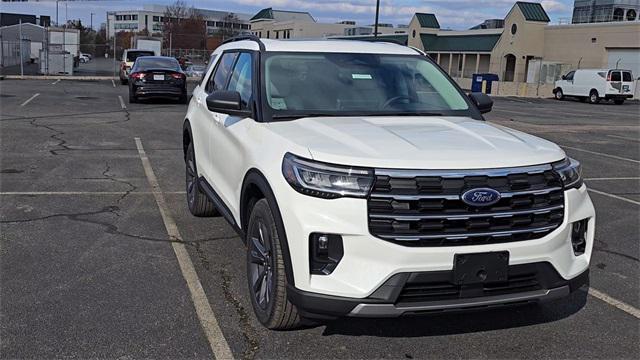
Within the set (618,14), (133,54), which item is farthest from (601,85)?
(618,14)

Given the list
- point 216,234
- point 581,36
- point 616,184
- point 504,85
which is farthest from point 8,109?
point 581,36

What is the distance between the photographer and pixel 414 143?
3625mm

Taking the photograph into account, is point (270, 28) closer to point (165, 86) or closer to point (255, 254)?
point (165, 86)

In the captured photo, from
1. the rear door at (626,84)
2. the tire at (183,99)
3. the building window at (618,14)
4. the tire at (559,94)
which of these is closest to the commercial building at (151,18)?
the building window at (618,14)

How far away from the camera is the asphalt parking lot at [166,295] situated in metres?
3.72

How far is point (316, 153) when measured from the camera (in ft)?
11.3

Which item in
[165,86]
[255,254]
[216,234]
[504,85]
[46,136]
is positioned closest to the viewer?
[255,254]

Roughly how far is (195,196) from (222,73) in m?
1.32

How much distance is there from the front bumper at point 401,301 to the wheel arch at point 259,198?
0.58 feet

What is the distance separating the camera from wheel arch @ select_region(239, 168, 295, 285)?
136 inches

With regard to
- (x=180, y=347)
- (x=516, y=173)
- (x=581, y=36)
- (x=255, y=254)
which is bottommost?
(x=180, y=347)

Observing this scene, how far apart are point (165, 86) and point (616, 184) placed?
14393mm

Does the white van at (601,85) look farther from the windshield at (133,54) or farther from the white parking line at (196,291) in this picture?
the white parking line at (196,291)

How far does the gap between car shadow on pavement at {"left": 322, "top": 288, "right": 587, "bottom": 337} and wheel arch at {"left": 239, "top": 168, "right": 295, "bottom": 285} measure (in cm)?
73
